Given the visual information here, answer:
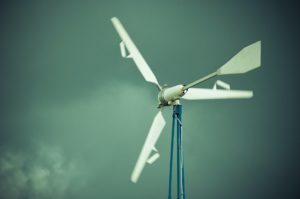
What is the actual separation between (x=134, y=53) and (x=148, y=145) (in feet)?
18.2

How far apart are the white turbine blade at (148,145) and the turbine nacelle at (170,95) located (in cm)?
77

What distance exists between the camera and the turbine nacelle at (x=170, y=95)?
70.1ft

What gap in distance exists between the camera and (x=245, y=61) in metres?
17.2

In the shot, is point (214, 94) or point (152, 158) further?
point (214, 94)

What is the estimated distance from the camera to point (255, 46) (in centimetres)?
1647

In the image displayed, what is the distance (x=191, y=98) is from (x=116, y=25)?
623 cm

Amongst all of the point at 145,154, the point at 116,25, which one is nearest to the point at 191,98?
the point at 145,154

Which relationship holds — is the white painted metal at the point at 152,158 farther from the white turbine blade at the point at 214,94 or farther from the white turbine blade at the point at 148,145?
the white turbine blade at the point at 214,94

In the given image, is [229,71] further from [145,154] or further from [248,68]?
[145,154]

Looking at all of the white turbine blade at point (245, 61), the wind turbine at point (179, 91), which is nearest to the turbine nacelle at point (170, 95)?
the wind turbine at point (179, 91)

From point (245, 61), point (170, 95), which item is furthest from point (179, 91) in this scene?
point (245, 61)

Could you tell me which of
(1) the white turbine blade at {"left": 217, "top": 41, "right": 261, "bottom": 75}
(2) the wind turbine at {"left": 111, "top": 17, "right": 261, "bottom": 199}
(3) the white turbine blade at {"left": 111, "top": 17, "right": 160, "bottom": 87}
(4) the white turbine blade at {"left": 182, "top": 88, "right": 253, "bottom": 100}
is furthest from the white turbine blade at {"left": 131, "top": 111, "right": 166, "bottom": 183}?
(1) the white turbine blade at {"left": 217, "top": 41, "right": 261, "bottom": 75}

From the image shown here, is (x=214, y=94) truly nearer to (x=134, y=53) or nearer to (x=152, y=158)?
(x=152, y=158)

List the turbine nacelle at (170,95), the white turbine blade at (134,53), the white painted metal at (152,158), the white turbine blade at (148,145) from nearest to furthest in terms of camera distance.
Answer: the white turbine blade at (148,145)
the white painted metal at (152,158)
the white turbine blade at (134,53)
the turbine nacelle at (170,95)
